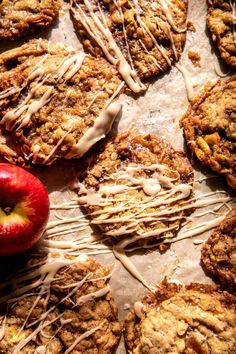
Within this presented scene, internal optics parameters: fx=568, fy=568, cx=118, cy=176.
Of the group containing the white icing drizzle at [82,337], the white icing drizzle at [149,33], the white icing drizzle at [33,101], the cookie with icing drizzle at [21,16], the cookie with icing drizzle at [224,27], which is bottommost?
the white icing drizzle at [82,337]

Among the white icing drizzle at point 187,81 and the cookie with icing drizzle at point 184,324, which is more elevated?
the white icing drizzle at point 187,81

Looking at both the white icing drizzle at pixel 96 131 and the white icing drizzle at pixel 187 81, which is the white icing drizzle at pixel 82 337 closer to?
the white icing drizzle at pixel 96 131

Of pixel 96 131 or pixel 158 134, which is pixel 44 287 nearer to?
pixel 96 131

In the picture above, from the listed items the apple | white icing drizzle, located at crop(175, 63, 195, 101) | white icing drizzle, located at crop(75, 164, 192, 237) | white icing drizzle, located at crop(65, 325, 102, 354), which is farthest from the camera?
white icing drizzle, located at crop(175, 63, 195, 101)

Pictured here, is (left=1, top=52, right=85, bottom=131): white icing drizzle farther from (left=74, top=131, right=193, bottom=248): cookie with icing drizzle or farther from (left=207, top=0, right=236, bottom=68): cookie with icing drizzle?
(left=207, top=0, right=236, bottom=68): cookie with icing drizzle

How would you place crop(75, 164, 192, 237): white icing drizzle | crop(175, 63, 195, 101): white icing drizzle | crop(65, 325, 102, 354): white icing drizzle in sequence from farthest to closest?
crop(175, 63, 195, 101): white icing drizzle → crop(75, 164, 192, 237): white icing drizzle → crop(65, 325, 102, 354): white icing drizzle

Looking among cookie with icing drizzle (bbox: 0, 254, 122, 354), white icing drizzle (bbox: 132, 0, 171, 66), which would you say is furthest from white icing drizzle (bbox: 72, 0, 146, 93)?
cookie with icing drizzle (bbox: 0, 254, 122, 354)

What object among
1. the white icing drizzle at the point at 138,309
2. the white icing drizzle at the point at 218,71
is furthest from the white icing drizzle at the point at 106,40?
the white icing drizzle at the point at 138,309
